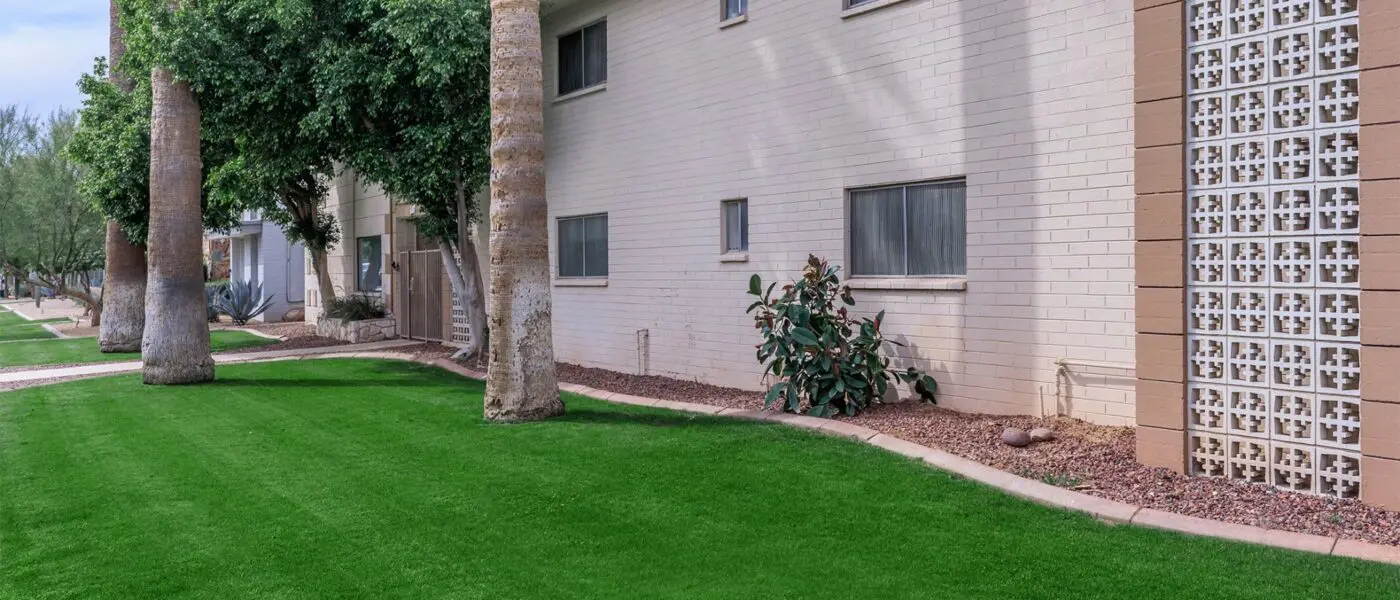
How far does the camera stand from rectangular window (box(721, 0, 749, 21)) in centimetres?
1167

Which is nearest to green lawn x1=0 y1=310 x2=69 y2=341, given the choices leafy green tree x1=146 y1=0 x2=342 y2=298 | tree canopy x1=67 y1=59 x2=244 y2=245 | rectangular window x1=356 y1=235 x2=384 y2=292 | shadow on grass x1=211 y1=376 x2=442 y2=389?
tree canopy x1=67 y1=59 x2=244 y2=245

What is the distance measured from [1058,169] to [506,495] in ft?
17.0

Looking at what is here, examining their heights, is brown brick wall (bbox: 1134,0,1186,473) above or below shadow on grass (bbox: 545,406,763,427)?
above

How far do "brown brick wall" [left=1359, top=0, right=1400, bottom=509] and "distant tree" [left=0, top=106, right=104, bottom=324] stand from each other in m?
27.4

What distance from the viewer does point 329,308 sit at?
2147cm

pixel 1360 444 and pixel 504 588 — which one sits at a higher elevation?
pixel 1360 444

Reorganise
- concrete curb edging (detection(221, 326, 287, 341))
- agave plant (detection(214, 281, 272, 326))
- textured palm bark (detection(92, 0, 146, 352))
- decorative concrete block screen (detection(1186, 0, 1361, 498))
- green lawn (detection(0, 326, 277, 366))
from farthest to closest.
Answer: agave plant (detection(214, 281, 272, 326)), concrete curb edging (detection(221, 326, 287, 341)), textured palm bark (detection(92, 0, 146, 352)), green lawn (detection(0, 326, 277, 366)), decorative concrete block screen (detection(1186, 0, 1361, 498))

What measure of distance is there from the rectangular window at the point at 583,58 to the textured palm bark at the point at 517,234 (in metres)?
4.56

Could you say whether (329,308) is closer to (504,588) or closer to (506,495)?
(506,495)

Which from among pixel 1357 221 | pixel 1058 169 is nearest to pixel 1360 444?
pixel 1357 221

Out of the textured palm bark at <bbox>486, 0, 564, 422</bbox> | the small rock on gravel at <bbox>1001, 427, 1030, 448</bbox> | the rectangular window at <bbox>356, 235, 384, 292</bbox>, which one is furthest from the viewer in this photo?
the rectangular window at <bbox>356, 235, 384, 292</bbox>

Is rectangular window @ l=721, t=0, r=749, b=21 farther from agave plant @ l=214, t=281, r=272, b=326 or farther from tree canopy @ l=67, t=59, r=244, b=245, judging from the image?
agave plant @ l=214, t=281, r=272, b=326

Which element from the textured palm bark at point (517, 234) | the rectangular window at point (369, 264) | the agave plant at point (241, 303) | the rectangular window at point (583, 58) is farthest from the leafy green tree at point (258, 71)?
the agave plant at point (241, 303)

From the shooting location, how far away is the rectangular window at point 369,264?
21875 mm
